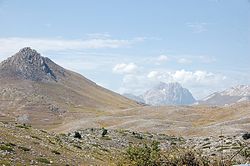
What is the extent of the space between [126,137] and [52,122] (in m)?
124

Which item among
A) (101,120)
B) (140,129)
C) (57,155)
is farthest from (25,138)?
(101,120)

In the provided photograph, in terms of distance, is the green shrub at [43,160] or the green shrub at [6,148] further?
the green shrub at [6,148]

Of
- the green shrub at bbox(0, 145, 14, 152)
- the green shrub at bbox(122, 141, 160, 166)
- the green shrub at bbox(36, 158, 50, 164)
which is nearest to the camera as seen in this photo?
the green shrub at bbox(122, 141, 160, 166)

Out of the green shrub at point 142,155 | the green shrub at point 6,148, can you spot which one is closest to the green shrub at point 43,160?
the green shrub at point 6,148

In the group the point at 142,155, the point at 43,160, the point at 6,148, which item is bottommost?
the point at 43,160

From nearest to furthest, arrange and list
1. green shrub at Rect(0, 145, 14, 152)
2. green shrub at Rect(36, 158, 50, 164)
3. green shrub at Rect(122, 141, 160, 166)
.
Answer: green shrub at Rect(122, 141, 160, 166) → green shrub at Rect(36, 158, 50, 164) → green shrub at Rect(0, 145, 14, 152)

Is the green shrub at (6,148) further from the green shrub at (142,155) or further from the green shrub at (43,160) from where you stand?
the green shrub at (142,155)

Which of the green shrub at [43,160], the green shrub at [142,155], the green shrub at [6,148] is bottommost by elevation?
the green shrub at [43,160]

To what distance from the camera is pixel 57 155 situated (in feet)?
134

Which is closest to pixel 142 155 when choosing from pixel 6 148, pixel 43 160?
pixel 43 160

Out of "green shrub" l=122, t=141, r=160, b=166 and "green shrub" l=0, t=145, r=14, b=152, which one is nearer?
"green shrub" l=122, t=141, r=160, b=166

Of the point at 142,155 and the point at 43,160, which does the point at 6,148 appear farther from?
the point at 142,155

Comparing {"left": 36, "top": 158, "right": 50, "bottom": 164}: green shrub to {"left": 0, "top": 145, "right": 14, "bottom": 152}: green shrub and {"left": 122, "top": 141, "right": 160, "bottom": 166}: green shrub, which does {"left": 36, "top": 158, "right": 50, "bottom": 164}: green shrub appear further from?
{"left": 122, "top": 141, "right": 160, "bottom": 166}: green shrub

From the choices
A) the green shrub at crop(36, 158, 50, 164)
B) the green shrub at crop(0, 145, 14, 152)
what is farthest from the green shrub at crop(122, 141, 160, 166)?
the green shrub at crop(0, 145, 14, 152)
